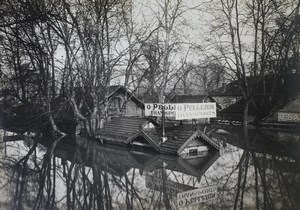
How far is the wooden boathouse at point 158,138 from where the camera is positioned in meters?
2.77

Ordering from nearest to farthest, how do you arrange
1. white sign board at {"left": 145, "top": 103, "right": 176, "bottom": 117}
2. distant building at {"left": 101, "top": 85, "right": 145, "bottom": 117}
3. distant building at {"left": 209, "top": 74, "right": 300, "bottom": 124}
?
distant building at {"left": 209, "top": 74, "right": 300, "bottom": 124}
white sign board at {"left": 145, "top": 103, "right": 176, "bottom": 117}
distant building at {"left": 101, "top": 85, "right": 145, "bottom": 117}

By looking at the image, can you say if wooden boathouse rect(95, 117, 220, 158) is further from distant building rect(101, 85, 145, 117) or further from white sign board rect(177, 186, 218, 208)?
white sign board rect(177, 186, 218, 208)

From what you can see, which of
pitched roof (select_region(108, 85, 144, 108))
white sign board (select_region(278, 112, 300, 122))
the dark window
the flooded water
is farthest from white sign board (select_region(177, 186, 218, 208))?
pitched roof (select_region(108, 85, 144, 108))

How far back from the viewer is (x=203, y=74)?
221cm

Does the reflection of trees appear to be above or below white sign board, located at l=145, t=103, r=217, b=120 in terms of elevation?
below

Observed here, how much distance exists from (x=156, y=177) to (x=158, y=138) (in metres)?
0.94

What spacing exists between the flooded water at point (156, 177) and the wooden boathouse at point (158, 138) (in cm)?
10

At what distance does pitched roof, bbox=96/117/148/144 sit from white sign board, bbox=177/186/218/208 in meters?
1.46

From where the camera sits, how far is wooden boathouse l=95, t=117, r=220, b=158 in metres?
2.77

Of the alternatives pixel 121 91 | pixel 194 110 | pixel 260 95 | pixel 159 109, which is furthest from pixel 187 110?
pixel 121 91

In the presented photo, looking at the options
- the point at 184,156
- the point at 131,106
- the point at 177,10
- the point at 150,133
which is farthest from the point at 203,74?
the point at 131,106

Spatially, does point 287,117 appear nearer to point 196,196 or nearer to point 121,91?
point 196,196

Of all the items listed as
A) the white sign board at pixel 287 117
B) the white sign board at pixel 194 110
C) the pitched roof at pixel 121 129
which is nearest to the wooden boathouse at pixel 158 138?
the pitched roof at pixel 121 129

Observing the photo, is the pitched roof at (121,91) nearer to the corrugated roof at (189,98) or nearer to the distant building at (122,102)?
the distant building at (122,102)
